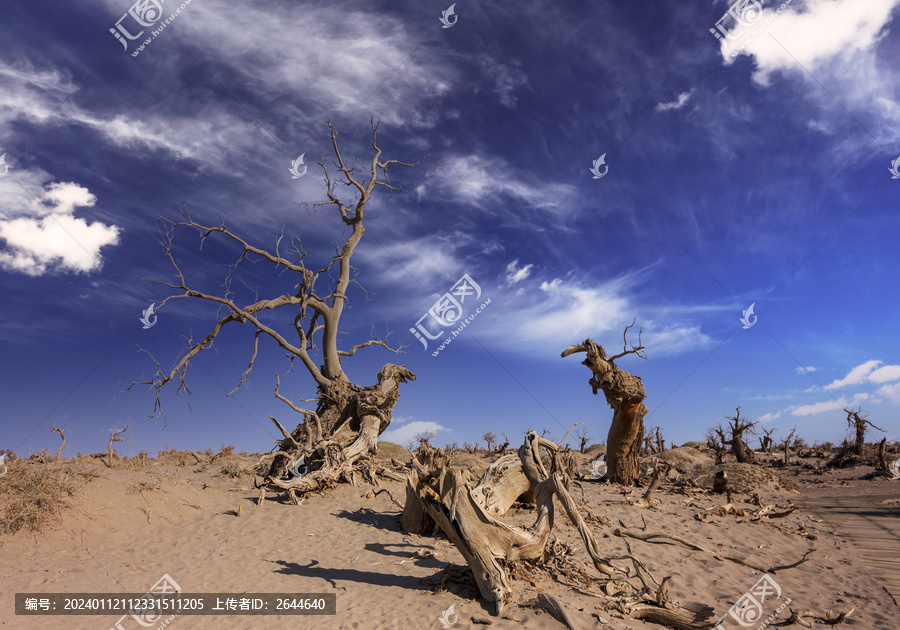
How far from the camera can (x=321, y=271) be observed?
17328mm

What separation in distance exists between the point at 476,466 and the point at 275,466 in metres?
6.91

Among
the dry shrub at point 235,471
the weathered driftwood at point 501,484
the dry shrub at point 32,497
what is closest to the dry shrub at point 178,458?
the dry shrub at point 235,471

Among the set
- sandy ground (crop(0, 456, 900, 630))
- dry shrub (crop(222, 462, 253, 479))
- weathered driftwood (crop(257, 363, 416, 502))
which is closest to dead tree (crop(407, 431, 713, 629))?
sandy ground (crop(0, 456, 900, 630))

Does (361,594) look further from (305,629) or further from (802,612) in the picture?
(802,612)

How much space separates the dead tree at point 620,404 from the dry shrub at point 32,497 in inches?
522

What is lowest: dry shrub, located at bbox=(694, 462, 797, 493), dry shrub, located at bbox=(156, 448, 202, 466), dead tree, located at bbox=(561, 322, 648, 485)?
dry shrub, located at bbox=(694, 462, 797, 493)

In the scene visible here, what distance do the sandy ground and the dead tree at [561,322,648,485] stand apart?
1771 mm

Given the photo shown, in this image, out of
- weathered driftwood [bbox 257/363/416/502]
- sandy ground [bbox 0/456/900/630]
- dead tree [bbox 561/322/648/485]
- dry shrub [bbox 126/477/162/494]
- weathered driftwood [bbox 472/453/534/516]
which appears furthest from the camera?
dead tree [bbox 561/322/648/485]

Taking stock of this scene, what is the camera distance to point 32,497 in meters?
9.81

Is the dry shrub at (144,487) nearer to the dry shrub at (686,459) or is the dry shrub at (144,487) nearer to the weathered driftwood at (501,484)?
the weathered driftwood at (501,484)

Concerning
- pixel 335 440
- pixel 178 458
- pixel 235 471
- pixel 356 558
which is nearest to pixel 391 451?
pixel 235 471

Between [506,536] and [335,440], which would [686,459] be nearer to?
[335,440]

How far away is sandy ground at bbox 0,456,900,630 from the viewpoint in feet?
21.3

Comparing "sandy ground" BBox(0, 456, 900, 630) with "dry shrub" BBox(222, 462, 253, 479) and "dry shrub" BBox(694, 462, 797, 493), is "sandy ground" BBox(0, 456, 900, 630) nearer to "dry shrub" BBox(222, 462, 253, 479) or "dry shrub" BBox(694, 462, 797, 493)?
"dry shrub" BBox(694, 462, 797, 493)
